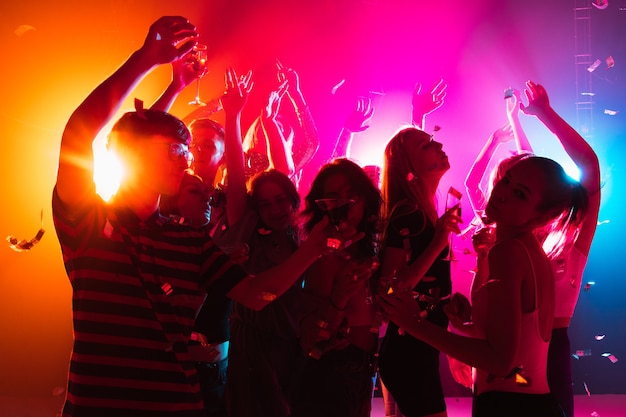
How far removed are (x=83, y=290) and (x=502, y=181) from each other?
1309mm

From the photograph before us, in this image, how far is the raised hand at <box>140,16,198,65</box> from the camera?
5.66 feet

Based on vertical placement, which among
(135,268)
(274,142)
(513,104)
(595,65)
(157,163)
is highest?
(595,65)

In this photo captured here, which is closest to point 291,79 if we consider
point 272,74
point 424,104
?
point 272,74

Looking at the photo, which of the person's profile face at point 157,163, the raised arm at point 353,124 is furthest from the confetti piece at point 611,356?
the person's profile face at point 157,163

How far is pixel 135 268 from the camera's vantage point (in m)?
1.60

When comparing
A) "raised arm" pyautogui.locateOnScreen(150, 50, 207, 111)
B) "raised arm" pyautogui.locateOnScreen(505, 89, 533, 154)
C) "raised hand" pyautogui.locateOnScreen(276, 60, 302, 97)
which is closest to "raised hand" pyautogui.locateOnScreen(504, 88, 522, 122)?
"raised arm" pyautogui.locateOnScreen(505, 89, 533, 154)

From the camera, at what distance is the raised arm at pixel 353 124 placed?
4.74 meters

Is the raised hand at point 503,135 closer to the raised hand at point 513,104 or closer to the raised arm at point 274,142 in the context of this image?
the raised hand at point 513,104

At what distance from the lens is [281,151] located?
13.3 ft

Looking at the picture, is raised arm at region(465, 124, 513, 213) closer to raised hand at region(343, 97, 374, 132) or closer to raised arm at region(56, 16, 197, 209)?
raised hand at region(343, 97, 374, 132)

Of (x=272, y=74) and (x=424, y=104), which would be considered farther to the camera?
(x=272, y=74)

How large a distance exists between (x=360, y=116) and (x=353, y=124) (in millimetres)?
83

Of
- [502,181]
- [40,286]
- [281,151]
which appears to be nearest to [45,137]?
[40,286]

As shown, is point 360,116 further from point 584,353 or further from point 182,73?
point 584,353
